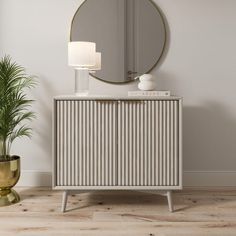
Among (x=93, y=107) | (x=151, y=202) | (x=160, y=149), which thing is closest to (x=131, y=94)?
(x=93, y=107)

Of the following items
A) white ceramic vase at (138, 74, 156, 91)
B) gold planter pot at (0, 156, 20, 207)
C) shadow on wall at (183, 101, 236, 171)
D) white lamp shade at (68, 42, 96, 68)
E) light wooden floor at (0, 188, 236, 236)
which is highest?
white lamp shade at (68, 42, 96, 68)

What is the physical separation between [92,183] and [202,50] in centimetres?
144

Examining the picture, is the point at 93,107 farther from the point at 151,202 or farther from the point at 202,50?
the point at 202,50

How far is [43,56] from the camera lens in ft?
8.54

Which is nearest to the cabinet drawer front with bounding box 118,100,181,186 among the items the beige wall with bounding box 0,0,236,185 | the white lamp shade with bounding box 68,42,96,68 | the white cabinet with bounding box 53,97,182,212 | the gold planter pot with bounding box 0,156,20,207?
the white cabinet with bounding box 53,97,182,212

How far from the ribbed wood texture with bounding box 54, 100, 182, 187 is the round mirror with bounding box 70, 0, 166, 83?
1.79 ft

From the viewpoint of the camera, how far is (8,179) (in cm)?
224

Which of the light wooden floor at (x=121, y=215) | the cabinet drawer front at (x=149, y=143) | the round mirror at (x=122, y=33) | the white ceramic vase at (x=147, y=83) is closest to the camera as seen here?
the light wooden floor at (x=121, y=215)

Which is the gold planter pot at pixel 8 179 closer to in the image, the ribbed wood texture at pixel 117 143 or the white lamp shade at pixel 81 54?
the ribbed wood texture at pixel 117 143

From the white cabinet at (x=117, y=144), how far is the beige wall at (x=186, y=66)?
521 millimetres

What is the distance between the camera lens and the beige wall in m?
2.57

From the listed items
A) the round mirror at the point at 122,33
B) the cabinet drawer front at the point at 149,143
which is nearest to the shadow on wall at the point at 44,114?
the round mirror at the point at 122,33

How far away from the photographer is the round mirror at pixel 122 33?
2545mm

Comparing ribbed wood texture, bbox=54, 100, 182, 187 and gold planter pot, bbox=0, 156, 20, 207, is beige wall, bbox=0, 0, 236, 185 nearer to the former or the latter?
gold planter pot, bbox=0, 156, 20, 207
